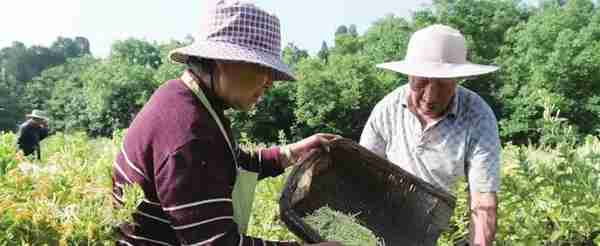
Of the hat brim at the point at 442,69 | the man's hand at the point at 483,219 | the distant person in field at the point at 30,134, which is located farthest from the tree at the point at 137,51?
the man's hand at the point at 483,219

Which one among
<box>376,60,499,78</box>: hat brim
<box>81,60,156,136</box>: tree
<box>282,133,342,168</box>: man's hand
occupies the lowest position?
<box>81,60,156,136</box>: tree

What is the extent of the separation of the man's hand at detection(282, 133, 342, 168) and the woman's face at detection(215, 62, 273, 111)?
0.71 metres

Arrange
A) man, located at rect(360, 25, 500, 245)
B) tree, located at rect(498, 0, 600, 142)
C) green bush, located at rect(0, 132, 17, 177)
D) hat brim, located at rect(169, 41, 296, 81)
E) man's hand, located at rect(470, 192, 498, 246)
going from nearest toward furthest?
hat brim, located at rect(169, 41, 296, 81) → green bush, located at rect(0, 132, 17, 177) → man's hand, located at rect(470, 192, 498, 246) → man, located at rect(360, 25, 500, 245) → tree, located at rect(498, 0, 600, 142)

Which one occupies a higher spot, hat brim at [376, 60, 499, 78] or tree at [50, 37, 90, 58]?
hat brim at [376, 60, 499, 78]

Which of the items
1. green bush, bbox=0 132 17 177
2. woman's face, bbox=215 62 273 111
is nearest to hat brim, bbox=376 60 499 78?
woman's face, bbox=215 62 273 111

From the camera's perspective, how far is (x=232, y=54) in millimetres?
1513

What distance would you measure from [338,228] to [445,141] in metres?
0.61

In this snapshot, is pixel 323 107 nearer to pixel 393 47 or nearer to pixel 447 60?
pixel 393 47

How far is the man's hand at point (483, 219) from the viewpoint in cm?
204

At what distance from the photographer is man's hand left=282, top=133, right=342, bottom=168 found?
2322 mm

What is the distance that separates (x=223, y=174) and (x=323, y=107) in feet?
81.2

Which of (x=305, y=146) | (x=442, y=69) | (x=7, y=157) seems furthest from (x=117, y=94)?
(x=442, y=69)

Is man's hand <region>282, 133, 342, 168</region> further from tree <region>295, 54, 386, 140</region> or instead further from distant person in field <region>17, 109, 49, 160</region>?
tree <region>295, 54, 386, 140</region>

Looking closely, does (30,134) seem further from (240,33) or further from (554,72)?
(554,72)
